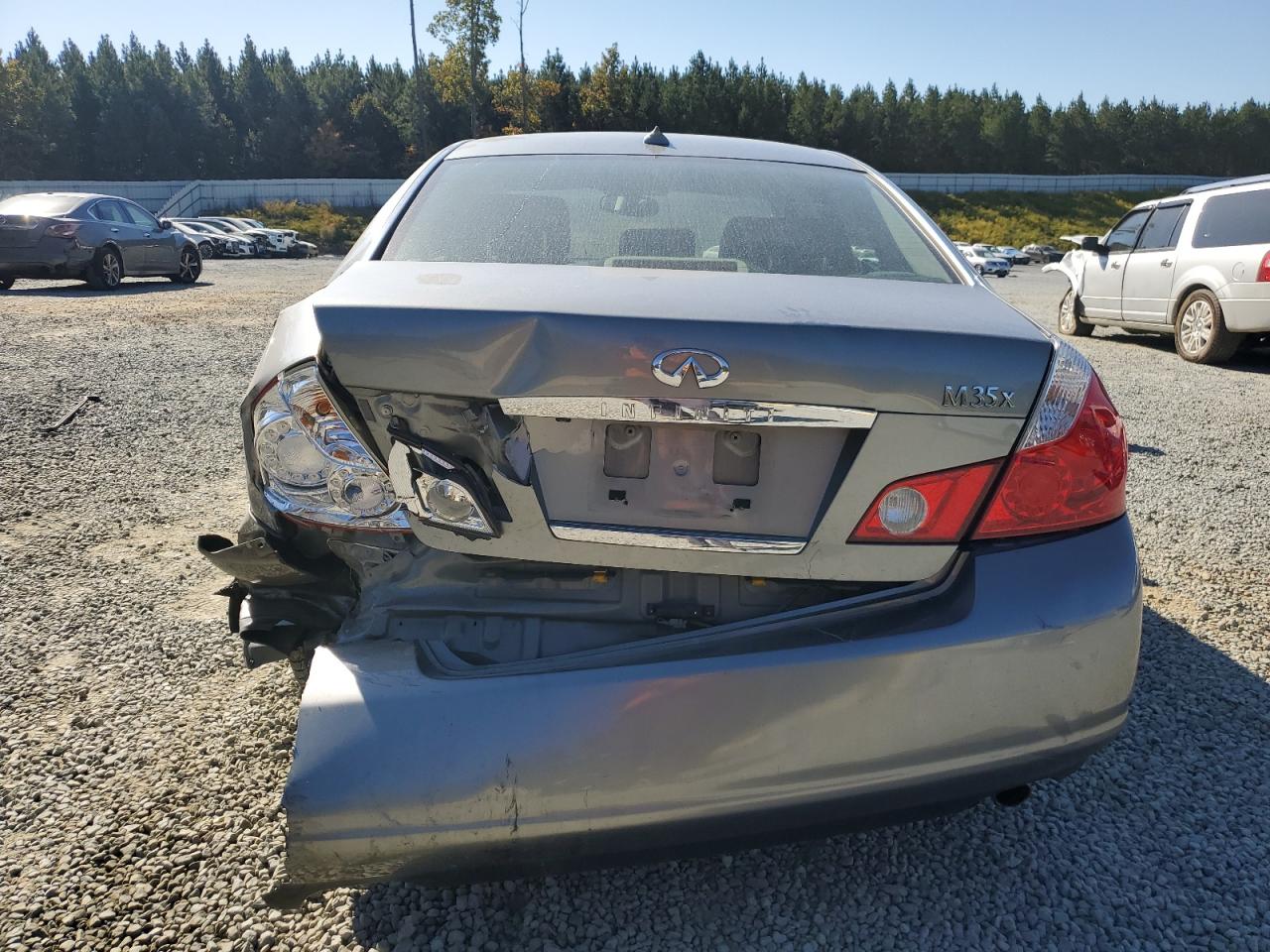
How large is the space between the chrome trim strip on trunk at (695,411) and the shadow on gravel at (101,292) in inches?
545

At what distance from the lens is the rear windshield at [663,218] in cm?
208

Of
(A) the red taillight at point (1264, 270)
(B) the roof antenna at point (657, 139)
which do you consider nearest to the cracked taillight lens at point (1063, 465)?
(B) the roof antenna at point (657, 139)

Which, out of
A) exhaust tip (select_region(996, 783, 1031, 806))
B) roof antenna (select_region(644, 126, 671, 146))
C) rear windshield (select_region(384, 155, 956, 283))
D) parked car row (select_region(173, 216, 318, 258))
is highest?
roof antenna (select_region(644, 126, 671, 146))

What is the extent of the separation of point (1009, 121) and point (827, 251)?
90.4 m

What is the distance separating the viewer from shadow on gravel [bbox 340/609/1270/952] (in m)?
1.77

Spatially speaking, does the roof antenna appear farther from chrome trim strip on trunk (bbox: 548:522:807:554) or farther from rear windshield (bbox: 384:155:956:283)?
chrome trim strip on trunk (bbox: 548:522:807:554)

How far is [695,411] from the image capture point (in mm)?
1478

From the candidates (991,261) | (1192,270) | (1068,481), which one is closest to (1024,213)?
(991,261)

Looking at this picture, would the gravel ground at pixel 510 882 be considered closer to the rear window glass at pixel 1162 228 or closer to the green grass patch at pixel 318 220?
the rear window glass at pixel 1162 228

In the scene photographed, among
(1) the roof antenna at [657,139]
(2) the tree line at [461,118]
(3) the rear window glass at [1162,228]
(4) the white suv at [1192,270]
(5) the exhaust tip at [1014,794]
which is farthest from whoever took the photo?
(2) the tree line at [461,118]

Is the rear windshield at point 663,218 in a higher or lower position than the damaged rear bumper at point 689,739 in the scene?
higher

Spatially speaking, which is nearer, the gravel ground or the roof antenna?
the gravel ground

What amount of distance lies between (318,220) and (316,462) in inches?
1781

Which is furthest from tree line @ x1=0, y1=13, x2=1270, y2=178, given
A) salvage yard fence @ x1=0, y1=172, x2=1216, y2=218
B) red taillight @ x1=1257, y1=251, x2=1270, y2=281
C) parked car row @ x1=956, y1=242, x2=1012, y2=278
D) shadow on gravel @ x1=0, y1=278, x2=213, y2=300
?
red taillight @ x1=1257, y1=251, x2=1270, y2=281
